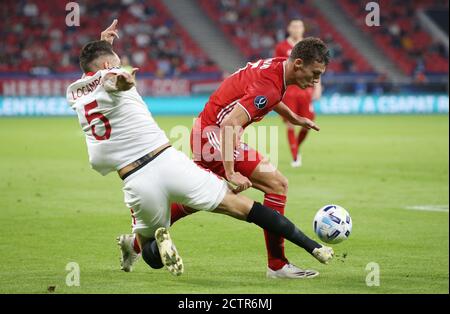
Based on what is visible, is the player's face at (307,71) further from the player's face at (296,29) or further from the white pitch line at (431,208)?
the player's face at (296,29)

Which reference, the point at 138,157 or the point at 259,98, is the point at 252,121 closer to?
the point at 259,98

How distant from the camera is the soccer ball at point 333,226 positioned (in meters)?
7.86

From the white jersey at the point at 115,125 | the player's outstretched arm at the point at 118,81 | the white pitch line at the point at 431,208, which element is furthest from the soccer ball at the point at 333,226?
the white pitch line at the point at 431,208

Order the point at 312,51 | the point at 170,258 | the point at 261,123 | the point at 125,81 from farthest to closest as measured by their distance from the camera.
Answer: the point at 261,123, the point at 312,51, the point at 170,258, the point at 125,81

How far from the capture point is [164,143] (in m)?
6.89

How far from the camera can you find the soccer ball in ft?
25.8

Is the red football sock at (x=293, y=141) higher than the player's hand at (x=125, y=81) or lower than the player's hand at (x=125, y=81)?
lower

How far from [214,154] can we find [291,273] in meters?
1.26

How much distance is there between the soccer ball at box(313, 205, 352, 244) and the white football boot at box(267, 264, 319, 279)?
0.45 metres

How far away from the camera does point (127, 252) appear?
25.5ft

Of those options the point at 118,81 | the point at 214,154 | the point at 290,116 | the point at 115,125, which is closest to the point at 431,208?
the point at 290,116

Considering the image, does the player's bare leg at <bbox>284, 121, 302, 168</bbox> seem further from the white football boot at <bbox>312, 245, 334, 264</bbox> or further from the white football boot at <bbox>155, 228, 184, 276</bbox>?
the white football boot at <bbox>155, 228, 184, 276</bbox>

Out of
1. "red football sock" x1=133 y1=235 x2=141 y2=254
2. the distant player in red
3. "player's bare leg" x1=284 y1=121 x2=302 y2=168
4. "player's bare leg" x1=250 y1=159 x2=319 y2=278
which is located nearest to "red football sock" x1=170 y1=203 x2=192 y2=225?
the distant player in red

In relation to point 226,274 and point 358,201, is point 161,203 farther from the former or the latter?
point 358,201
